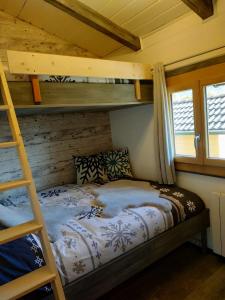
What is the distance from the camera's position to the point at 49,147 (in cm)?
304

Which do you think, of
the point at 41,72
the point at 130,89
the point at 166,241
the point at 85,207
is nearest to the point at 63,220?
the point at 85,207

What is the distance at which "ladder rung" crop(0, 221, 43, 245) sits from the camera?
1170 mm

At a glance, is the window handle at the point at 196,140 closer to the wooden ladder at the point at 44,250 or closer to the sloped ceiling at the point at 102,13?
the sloped ceiling at the point at 102,13

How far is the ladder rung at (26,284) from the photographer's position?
1115mm

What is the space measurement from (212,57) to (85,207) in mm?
1737

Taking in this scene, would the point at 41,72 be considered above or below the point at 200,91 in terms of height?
above

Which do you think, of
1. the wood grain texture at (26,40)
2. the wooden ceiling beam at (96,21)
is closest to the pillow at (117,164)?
the wooden ceiling beam at (96,21)

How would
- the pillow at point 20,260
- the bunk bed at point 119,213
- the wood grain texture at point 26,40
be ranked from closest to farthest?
the pillow at point 20,260
the bunk bed at point 119,213
the wood grain texture at point 26,40

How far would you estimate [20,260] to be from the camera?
4.45 ft

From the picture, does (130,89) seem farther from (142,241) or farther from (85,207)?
(142,241)

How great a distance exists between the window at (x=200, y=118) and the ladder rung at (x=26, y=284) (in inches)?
66.0

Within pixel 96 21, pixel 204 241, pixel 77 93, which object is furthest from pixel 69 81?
pixel 204 241

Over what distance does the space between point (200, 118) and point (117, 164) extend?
1.26 metres

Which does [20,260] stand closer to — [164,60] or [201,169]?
[201,169]
